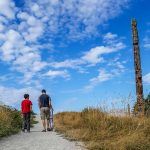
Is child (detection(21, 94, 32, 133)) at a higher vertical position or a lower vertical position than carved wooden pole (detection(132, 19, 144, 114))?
lower

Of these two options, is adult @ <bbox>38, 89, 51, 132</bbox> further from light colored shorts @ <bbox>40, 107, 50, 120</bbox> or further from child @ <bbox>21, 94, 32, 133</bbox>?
child @ <bbox>21, 94, 32, 133</bbox>

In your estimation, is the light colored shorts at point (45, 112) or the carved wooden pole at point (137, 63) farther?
the light colored shorts at point (45, 112)

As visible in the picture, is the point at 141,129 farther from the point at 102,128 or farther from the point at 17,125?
the point at 17,125

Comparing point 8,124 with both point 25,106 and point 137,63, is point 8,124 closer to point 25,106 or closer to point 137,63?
point 25,106

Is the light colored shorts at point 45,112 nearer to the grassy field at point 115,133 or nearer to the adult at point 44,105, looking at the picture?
the adult at point 44,105

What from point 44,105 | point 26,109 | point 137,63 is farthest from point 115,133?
point 26,109

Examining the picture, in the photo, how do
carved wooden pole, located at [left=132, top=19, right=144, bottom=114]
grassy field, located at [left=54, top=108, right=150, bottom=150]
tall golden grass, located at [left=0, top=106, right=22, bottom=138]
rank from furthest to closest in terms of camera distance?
carved wooden pole, located at [left=132, top=19, right=144, bottom=114] < tall golden grass, located at [left=0, top=106, right=22, bottom=138] < grassy field, located at [left=54, top=108, right=150, bottom=150]

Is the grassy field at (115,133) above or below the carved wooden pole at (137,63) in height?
below

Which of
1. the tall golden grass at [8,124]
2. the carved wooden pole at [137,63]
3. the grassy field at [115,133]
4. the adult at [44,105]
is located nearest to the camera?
the grassy field at [115,133]

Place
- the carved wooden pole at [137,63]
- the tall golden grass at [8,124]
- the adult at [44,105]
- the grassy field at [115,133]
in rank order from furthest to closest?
the adult at [44,105] < the carved wooden pole at [137,63] < the tall golden grass at [8,124] < the grassy field at [115,133]

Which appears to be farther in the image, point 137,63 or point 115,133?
point 137,63

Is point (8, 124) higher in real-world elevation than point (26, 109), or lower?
lower

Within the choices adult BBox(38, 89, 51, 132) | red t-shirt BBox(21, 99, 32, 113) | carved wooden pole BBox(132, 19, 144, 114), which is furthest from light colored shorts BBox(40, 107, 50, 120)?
carved wooden pole BBox(132, 19, 144, 114)

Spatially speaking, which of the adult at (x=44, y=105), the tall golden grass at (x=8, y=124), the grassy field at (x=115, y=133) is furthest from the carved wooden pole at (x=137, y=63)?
the tall golden grass at (x=8, y=124)
